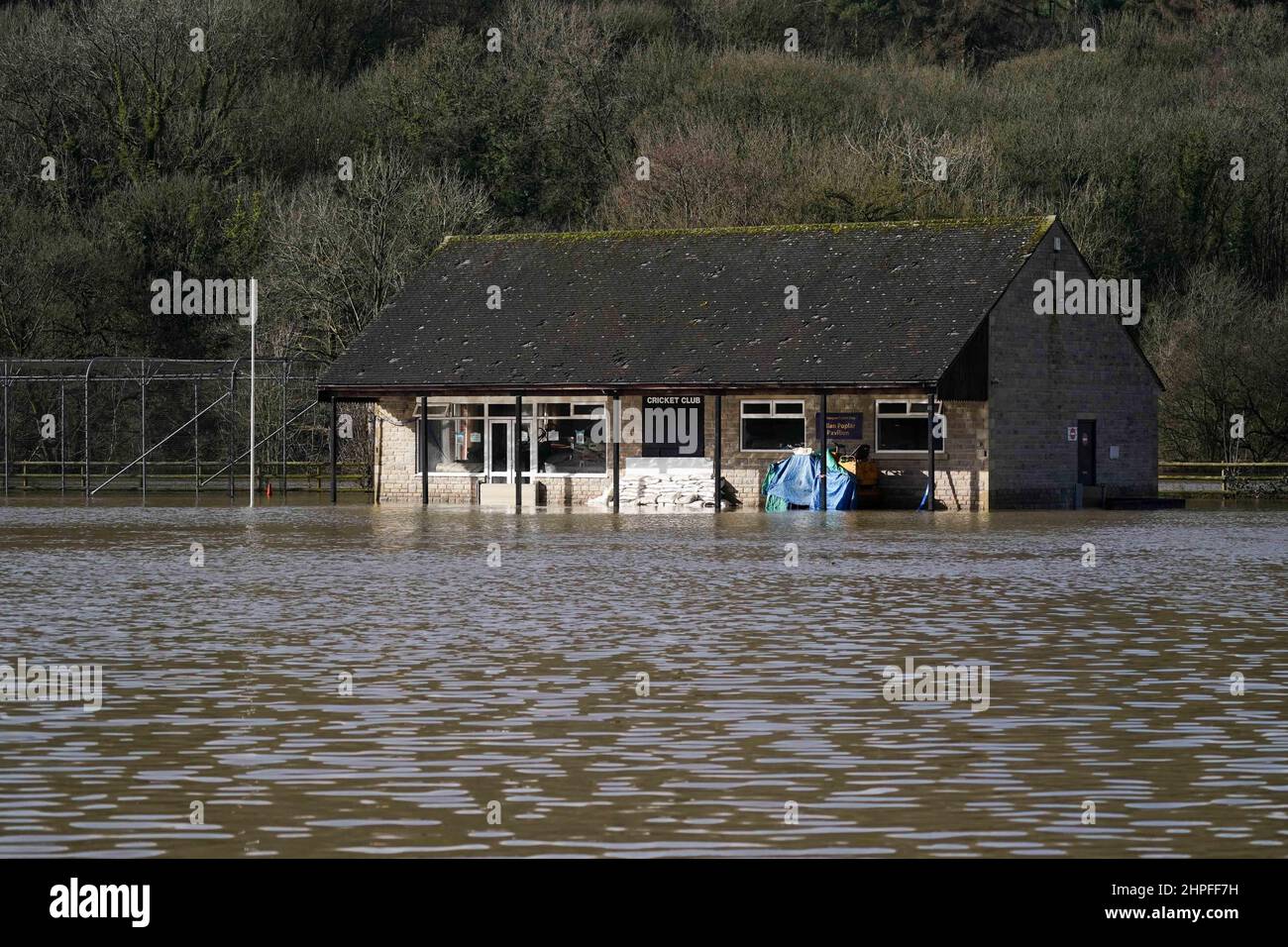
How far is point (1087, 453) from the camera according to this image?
163 feet

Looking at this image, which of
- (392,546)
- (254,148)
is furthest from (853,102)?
(392,546)

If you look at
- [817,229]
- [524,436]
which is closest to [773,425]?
[524,436]

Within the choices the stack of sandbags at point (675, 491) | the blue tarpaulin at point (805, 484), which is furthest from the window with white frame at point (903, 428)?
the stack of sandbags at point (675, 491)

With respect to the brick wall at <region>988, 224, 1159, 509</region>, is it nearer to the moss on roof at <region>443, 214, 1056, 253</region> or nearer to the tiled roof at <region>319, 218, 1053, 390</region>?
the moss on roof at <region>443, 214, 1056, 253</region>

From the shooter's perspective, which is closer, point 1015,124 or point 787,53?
point 1015,124

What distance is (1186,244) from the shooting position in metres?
68.2

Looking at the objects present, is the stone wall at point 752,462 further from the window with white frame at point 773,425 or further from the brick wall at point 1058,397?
the brick wall at point 1058,397

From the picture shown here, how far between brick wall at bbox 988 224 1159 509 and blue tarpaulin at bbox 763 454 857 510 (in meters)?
3.00

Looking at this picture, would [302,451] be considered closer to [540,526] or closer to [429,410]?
[429,410]

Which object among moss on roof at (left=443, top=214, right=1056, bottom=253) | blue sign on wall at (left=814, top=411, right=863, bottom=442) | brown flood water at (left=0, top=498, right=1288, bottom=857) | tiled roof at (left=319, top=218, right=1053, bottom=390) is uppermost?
moss on roof at (left=443, top=214, right=1056, bottom=253)

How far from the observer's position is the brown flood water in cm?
991

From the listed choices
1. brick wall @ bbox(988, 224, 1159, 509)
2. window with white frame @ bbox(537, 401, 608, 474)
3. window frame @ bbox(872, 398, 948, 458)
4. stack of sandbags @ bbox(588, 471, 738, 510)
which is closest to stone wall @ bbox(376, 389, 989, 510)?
window frame @ bbox(872, 398, 948, 458)
